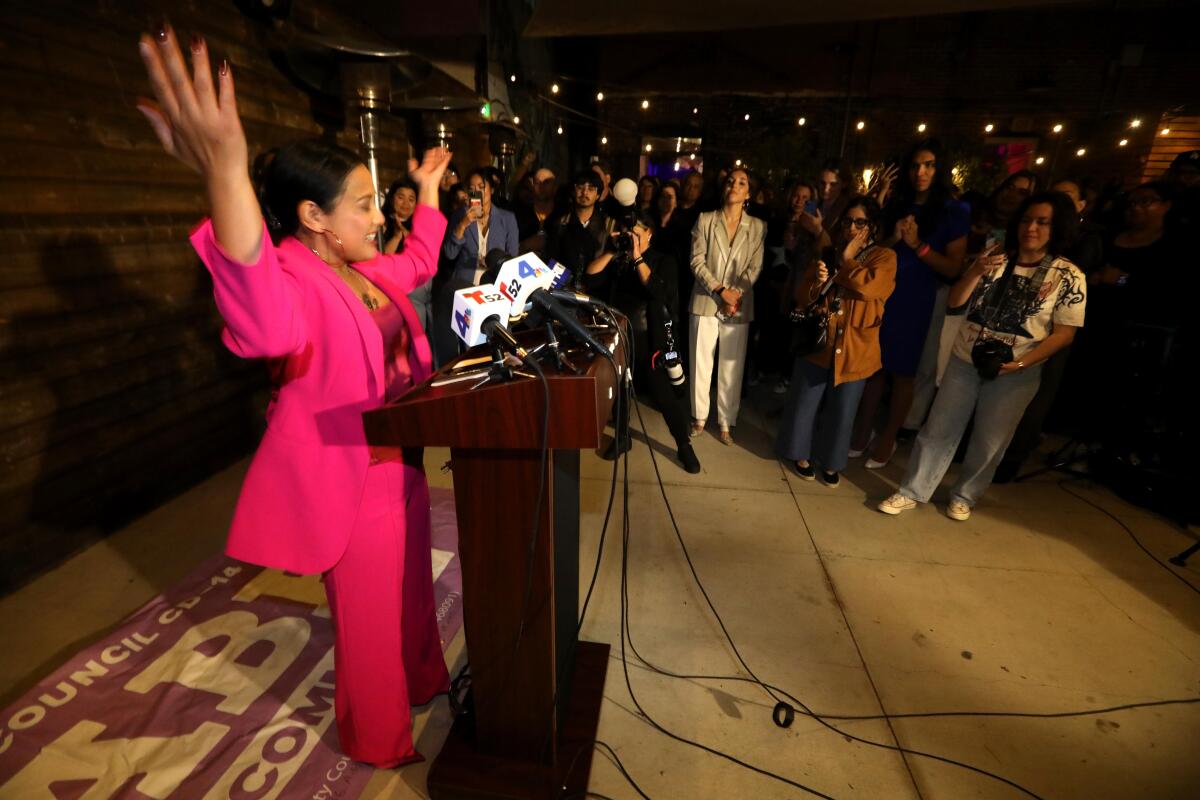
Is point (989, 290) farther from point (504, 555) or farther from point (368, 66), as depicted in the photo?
point (368, 66)

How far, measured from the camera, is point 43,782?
1.68 meters

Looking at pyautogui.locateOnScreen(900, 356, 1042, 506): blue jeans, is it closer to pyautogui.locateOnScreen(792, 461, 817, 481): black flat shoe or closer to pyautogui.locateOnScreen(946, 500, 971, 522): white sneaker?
pyautogui.locateOnScreen(946, 500, 971, 522): white sneaker

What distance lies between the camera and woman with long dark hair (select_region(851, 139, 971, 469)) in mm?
3559

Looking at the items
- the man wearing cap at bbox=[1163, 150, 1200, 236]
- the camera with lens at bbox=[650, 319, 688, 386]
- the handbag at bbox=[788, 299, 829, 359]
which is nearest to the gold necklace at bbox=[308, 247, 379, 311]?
the camera with lens at bbox=[650, 319, 688, 386]

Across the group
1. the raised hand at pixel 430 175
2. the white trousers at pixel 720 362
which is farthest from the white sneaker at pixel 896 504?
the raised hand at pixel 430 175

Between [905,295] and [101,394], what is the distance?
494 centimetres

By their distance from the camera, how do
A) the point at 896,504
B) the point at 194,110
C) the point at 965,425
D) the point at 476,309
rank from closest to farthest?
the point at 194,110 < the point at 476,309 < the point at 965,425 < the point at 896,504

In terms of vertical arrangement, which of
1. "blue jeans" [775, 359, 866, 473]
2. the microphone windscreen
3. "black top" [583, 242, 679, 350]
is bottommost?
"blue jeans" [775, 359, 866, 473]

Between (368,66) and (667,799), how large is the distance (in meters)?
4.33

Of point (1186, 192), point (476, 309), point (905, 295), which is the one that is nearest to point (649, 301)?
point (905, 295)

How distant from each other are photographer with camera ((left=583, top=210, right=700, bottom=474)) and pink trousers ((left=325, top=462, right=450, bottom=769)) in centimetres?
187

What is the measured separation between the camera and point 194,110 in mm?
828

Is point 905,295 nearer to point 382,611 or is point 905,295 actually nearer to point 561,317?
point 561,317

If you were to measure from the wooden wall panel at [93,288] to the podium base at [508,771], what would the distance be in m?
2.49
